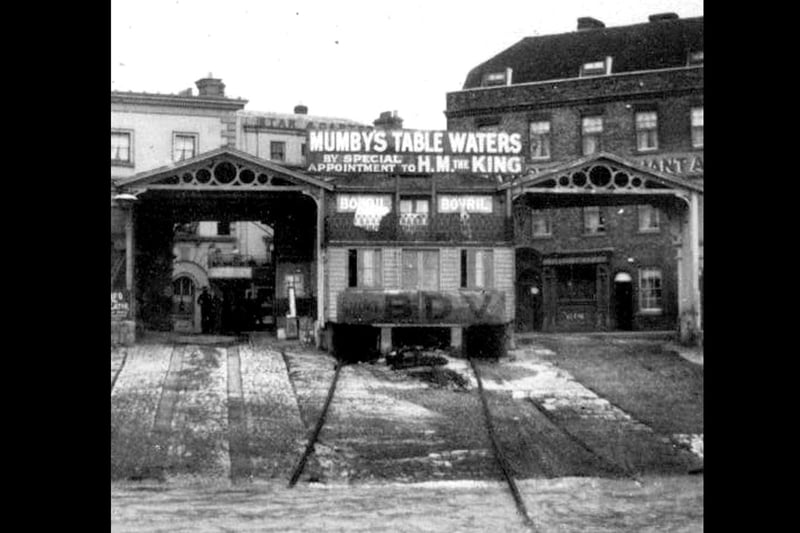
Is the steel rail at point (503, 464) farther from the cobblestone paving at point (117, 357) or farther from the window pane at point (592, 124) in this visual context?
the window pane at point (592, 124)

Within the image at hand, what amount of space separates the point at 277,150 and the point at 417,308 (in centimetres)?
1346

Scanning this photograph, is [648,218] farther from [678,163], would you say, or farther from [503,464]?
[503,464]

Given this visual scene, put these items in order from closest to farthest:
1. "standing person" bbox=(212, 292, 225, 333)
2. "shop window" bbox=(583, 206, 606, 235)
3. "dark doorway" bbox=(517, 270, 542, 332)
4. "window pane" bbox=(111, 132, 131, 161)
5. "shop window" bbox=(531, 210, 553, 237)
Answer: "window pane" bbox=(111, 132, 131, 161) < "standing person" bbox=(212, 292, 225, 333) < "shop window" bbox=(583, 206, 606, 235) < "shop window" bbox=(531, 210, 553, 237) < "dark doorway" bbox=(517, 270, 542, 332)

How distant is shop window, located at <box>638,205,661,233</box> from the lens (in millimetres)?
29125

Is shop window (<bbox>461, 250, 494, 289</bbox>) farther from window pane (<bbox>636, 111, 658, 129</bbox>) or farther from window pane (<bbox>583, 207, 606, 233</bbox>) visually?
window pane (<bbox>583, 207, 606, 233</bbox>)

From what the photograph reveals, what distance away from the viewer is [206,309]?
94.7 ft

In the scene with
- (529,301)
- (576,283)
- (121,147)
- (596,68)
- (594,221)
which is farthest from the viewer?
(529,301)

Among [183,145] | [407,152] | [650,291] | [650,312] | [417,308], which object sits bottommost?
[650,312]

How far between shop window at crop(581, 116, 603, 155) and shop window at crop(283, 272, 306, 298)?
981 centimetres

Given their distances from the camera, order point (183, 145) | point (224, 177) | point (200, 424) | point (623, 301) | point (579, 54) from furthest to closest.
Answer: point (623, 301), point (579, 54), point (183, 145), point (224, 177), point (200, 424)

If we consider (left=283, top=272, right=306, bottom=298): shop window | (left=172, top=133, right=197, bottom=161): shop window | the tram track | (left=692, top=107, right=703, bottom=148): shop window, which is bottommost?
the tram track

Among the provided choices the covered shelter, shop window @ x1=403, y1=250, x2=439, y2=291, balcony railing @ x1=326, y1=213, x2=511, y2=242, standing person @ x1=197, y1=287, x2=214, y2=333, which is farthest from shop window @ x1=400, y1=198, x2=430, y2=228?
standing person @ x1=197, y1=287, x2=214, y2=333

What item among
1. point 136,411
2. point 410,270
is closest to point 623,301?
point 410,270

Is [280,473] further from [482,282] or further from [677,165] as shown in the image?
[677,165]
